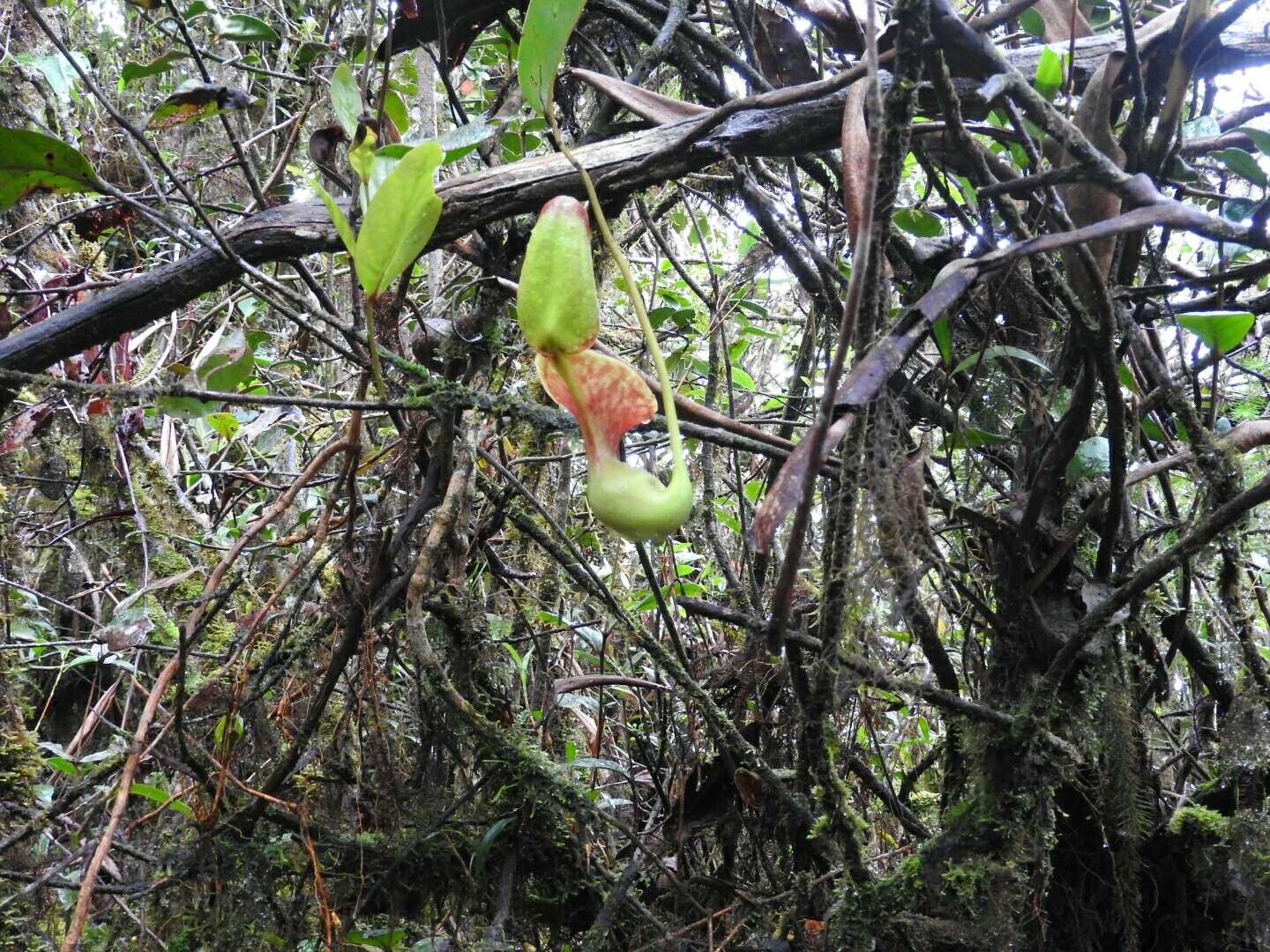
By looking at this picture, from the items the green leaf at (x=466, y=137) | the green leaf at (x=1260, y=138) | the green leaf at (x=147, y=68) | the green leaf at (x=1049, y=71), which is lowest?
the green leaf at (x=1049, y=71)

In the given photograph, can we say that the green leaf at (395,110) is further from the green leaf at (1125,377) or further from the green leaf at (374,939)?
the green leaf at (374,939)

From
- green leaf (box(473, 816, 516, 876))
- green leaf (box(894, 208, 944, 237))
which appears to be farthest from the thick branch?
green leaf (box(473, 816, 516, 876))

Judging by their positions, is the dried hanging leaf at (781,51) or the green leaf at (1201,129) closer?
the green leaf at (1201,129)

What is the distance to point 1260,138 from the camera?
0.76 meters

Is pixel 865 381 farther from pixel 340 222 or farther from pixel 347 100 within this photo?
pixel 347 100

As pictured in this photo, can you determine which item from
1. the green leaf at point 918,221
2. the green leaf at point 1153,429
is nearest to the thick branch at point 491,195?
the green leaf at point 918,221

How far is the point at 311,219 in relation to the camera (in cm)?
80

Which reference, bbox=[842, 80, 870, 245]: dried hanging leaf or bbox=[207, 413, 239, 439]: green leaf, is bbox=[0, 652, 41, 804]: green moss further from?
bbox=[842, 80, 870, 245]: dried hanging leaf

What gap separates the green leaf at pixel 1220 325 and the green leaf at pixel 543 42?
509 mm

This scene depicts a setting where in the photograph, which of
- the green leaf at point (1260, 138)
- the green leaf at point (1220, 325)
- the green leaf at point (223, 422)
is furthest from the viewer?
the green leaf at point (223, 422)

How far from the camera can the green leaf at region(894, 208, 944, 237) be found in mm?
879

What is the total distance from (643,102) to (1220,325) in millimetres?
539

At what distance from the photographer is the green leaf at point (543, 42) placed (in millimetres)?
582

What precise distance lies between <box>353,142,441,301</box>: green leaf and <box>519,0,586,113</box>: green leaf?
10 cm
